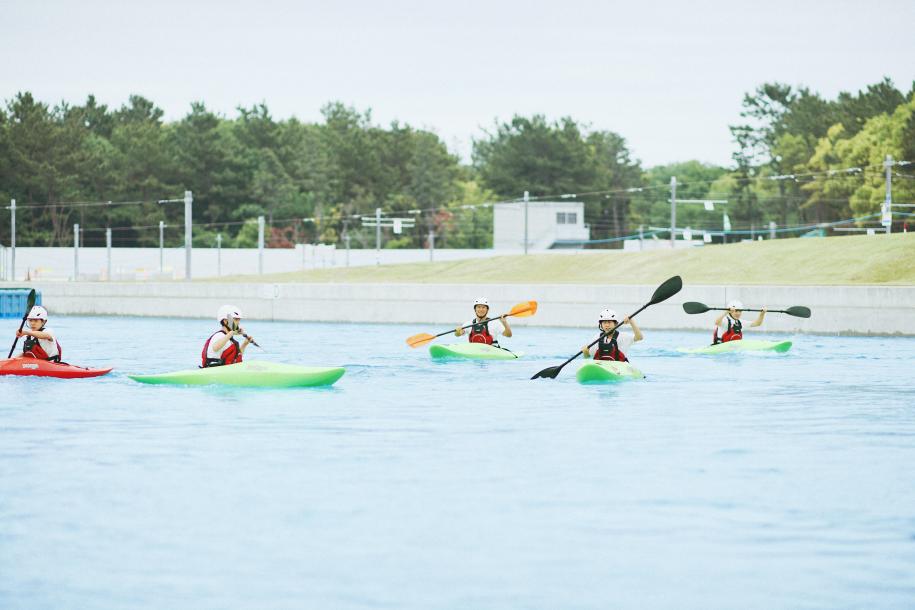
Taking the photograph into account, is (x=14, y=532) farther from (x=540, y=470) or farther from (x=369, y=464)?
(x=540, y=470)

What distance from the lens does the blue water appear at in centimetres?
807

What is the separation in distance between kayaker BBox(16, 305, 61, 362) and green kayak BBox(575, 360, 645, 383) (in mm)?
7500

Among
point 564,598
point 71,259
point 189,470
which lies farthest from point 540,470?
point 71,259

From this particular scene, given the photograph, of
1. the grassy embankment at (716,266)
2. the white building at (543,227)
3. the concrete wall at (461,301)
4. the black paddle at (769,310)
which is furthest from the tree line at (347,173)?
the black paddle at (769,310)

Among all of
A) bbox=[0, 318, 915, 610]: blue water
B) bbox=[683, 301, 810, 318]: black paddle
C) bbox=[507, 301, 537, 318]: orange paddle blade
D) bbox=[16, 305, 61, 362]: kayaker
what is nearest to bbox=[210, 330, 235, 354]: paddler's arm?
bbox=[0, 318, 915, 610]: blue water

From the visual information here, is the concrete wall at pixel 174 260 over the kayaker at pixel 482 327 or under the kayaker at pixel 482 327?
over

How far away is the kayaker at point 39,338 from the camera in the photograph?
18578 mm

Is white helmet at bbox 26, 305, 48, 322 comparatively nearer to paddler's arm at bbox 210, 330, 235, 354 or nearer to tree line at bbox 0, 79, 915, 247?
paddler's arm at bbox 210, 330, 235, 354

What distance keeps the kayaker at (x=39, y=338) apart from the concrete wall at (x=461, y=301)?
50.5 ft

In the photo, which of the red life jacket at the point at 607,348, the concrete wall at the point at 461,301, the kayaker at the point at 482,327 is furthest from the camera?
the concrete wall at the point at 461,301

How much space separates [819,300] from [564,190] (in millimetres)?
58970

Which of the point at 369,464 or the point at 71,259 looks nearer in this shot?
the point at 369,464

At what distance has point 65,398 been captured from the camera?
17.8 m

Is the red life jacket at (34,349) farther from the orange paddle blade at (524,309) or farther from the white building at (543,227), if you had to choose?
the white building at (543,227)
